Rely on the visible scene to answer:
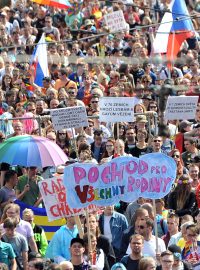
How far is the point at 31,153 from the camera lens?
22.2 meters

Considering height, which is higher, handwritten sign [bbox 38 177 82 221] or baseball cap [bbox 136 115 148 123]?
baseball cap [bbox 136 115 148 123]

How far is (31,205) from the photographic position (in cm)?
2197

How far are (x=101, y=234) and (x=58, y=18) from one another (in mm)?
14432

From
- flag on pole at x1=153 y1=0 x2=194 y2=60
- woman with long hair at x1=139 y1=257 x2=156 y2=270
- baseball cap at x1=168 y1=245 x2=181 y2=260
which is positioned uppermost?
flag on pole at x1=153 y1=0 x2=194 y2=60

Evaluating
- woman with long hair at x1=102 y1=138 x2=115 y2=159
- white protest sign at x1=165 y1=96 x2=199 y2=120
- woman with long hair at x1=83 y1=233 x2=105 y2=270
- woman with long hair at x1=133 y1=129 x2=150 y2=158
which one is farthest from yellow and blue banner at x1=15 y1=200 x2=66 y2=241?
white protest sign at x1=165 y1=96 x2=199 y2=120

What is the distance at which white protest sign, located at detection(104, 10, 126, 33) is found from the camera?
103 ft

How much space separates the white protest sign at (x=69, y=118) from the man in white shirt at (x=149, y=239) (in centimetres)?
293

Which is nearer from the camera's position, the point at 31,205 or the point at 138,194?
the point at 138,194

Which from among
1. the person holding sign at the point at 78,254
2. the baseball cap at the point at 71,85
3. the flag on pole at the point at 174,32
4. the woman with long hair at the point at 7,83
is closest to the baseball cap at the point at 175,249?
the person holding sign at the point at 78,254

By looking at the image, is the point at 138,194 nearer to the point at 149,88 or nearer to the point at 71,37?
the point at 149,88

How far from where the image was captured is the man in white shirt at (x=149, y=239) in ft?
65.6

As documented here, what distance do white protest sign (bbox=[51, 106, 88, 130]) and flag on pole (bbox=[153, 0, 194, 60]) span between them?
691 centimetres

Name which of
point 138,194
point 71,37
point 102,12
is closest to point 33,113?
point 138,194

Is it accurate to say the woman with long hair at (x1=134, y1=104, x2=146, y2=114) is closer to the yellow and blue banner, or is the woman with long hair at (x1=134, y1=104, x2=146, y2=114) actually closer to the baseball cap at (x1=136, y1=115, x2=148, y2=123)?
the baseball cap at (x1=136, y1=115, x2=148, y2=123)
